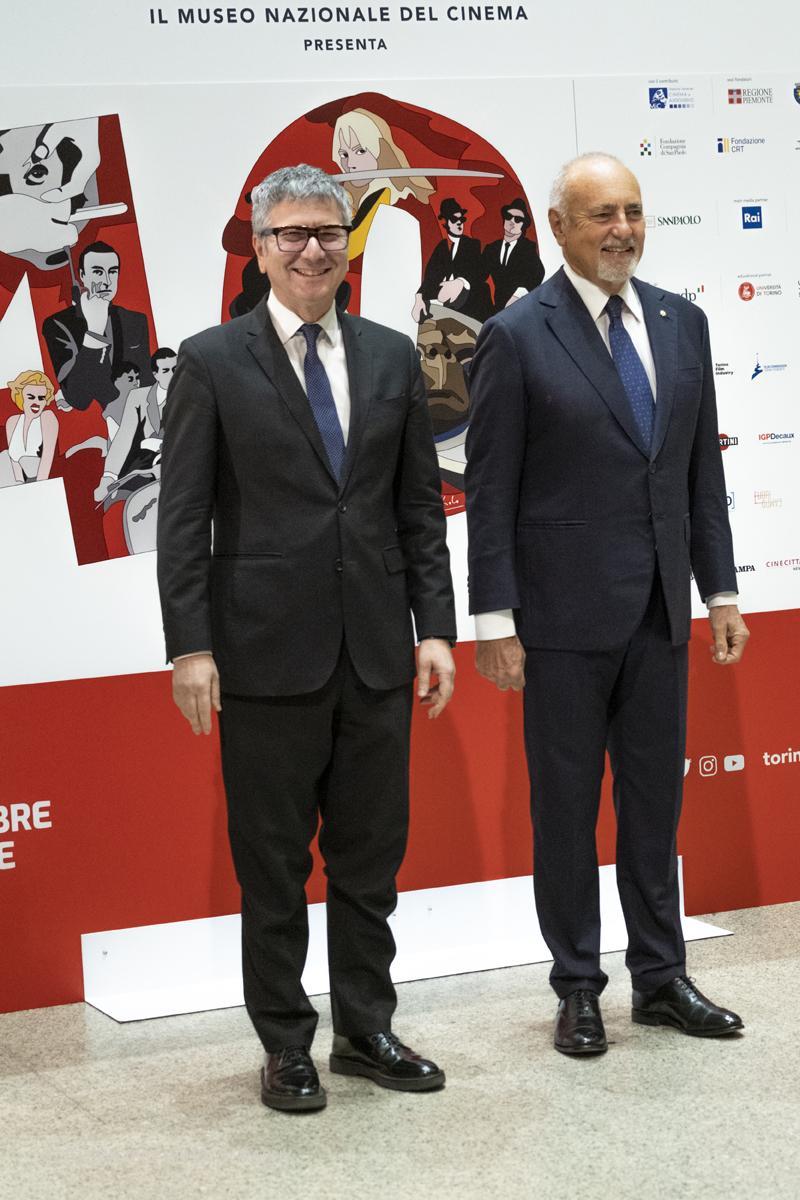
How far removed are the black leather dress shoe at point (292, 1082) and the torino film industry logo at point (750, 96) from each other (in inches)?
106

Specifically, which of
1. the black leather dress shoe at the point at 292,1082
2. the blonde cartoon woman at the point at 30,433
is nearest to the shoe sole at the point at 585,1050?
the black leather dress shoe at the point at 292,1082

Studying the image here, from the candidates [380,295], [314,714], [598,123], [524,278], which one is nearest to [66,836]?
[314,714]

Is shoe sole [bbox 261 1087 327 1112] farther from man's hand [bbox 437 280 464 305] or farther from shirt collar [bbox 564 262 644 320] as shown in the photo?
man's hand [bbox 437 280 464 305]

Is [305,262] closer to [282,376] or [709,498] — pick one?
[282,376]

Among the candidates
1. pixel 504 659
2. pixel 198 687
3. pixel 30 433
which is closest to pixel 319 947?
pixel 504 659

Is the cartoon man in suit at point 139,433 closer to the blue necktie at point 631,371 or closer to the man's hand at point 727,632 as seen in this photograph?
the blue necktie at point 631,371

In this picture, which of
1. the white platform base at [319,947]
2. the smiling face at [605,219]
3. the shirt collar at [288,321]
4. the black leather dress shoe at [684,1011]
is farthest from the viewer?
Answer: the white platform base at [319,947]

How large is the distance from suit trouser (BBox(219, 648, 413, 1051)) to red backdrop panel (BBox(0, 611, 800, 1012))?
2.57ft

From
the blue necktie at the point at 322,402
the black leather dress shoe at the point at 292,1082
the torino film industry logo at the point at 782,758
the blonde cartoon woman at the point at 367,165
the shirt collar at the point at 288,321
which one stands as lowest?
the black leather dress shoe at the point at 292,1082

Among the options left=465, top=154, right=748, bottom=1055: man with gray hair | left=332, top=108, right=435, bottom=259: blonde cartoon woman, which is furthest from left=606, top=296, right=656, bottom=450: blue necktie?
left=332, top=108, right=435, bottom=259: blonde cartoon woman

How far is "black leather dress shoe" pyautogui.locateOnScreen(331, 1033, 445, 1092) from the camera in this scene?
264cm

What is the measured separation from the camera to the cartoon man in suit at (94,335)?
326 cm

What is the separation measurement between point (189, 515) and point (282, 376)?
32cm

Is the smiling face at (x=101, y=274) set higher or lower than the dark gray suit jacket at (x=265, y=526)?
higher
